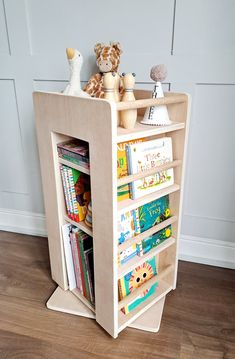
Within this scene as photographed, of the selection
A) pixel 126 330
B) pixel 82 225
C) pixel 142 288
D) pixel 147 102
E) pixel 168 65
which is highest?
pixel 168 65

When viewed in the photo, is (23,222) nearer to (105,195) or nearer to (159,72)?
(105,195)

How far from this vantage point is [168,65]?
1165mm

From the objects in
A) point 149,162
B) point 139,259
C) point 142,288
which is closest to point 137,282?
point 142,288

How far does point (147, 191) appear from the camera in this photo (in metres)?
0.97

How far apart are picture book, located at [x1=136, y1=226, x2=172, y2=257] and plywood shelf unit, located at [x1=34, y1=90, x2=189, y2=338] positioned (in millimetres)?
19

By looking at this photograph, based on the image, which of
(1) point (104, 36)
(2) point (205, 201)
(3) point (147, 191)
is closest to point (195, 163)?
(2) point (205, 201)

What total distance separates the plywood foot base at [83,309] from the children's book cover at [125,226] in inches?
14.6

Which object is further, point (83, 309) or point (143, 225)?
point (83, 309)

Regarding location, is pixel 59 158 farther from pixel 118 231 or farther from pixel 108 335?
pixel 108 335

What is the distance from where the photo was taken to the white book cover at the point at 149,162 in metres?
0.90

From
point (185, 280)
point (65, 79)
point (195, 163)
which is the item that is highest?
point (65, 79)

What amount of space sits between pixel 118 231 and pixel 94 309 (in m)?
0.37

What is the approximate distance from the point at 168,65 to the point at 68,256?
896 millimetres

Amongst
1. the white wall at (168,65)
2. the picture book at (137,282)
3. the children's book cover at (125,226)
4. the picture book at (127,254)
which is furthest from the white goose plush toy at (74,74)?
the picture book at (137,282)
